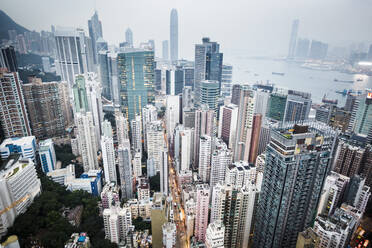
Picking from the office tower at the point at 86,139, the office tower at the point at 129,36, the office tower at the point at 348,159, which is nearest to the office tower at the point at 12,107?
the office tower at the point at 86,139

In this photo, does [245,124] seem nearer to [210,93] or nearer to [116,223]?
[210,93]

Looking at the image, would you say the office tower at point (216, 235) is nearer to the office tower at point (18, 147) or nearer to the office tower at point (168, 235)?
the office tower at point (168, 235)

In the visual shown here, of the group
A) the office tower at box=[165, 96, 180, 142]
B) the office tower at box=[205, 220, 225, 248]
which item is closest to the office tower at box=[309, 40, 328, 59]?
the office tower at box=[205, 220, 225, 248]

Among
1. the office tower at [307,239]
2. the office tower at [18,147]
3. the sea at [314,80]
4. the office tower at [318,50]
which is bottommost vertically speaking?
the office tower at [307,239]

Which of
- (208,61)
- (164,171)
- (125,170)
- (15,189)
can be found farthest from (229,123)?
(15,189)

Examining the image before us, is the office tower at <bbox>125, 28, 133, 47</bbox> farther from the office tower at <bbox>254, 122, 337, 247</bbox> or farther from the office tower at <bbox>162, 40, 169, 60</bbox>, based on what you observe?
the office tower at <bbox>254, 122, 337, 247</bbox>

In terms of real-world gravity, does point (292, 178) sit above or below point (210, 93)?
below
